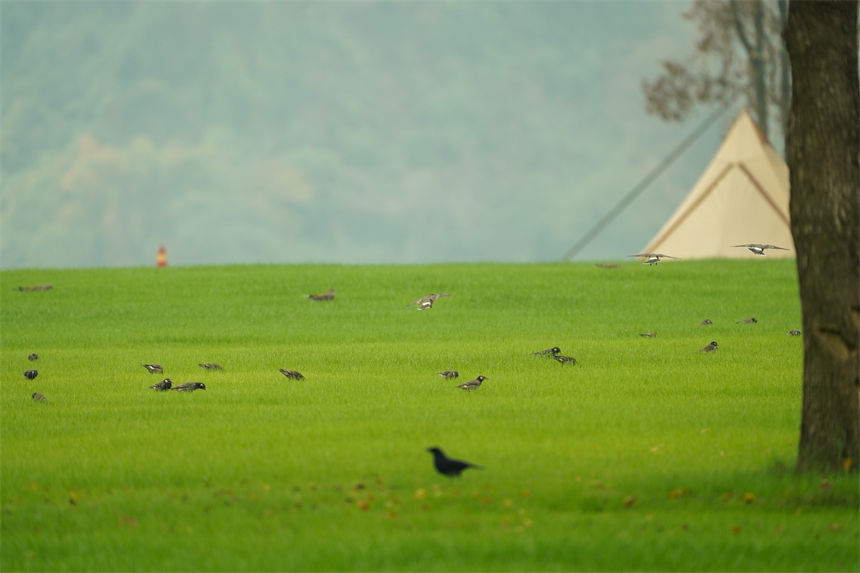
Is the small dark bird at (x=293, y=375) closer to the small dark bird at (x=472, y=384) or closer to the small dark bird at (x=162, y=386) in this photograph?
the small dark bird at (x=162, y=386)


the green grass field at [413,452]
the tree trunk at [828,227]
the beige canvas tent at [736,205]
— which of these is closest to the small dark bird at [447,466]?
the green grass field at [413,452]

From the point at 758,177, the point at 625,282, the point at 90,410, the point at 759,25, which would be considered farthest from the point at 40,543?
the point at 759,25

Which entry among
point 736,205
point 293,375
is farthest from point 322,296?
point 736,205

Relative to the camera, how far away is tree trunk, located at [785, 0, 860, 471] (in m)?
10.6

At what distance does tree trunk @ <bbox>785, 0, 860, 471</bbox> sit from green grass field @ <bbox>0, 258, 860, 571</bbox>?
55 centimetres

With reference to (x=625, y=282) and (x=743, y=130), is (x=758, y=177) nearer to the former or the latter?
(x=743, y=130)

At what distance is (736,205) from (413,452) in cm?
3306

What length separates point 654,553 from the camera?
8.30 meters

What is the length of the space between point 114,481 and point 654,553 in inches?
206

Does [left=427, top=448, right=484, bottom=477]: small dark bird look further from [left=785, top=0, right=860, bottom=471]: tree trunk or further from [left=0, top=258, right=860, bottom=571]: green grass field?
[left=785, top=0, right=860, bottom=471]: tree trunk

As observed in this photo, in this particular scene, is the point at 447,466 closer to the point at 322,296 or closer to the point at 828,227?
the point at 828,227

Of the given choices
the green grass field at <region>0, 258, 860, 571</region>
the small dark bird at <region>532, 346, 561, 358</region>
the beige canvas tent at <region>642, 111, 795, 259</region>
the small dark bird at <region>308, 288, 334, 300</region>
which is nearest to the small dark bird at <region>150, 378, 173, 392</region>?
the green grass field at <region>0, 258, 860, 571</region>

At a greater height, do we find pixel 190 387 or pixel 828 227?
pixel 828 227

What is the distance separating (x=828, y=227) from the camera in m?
10.6
